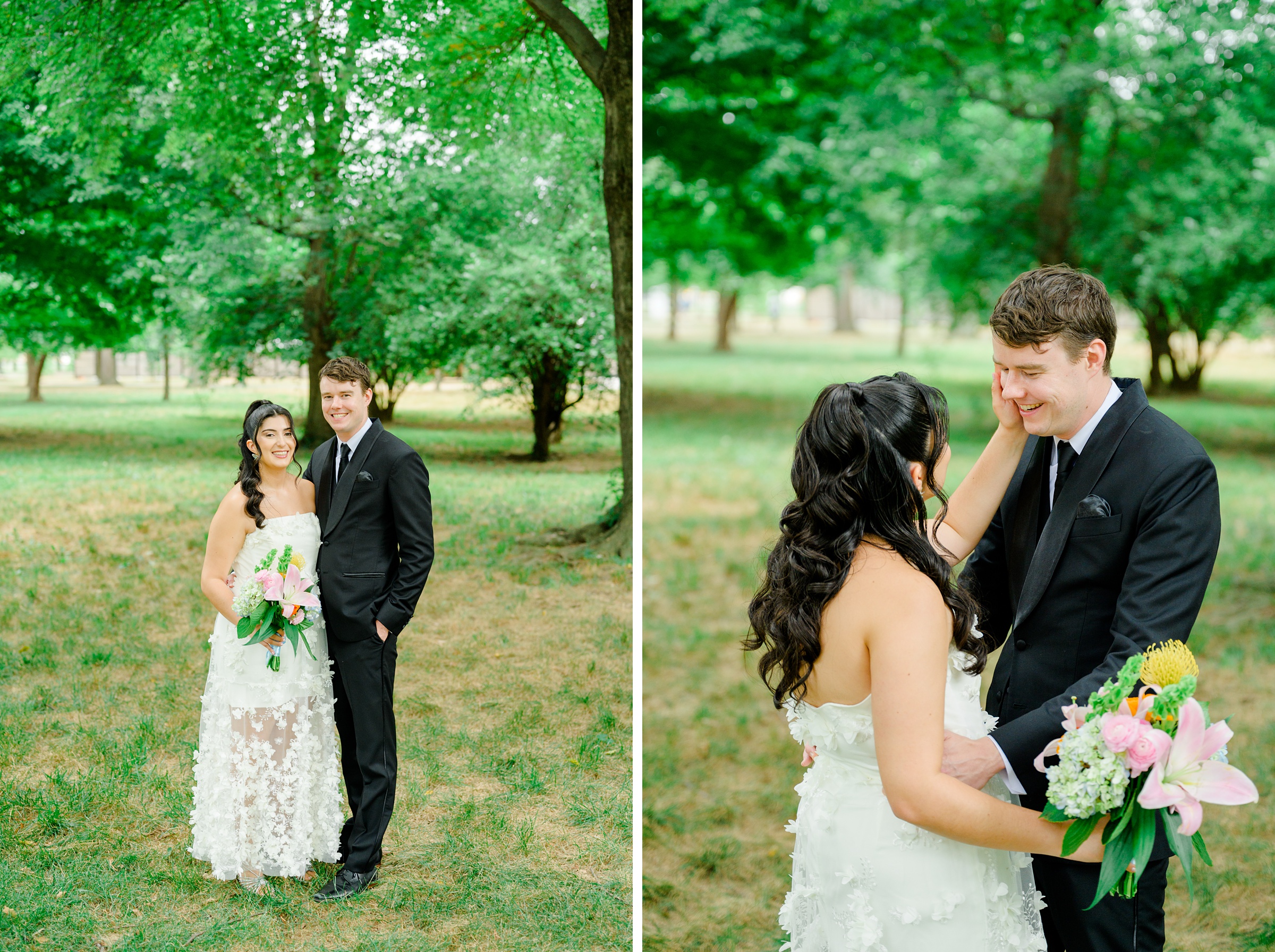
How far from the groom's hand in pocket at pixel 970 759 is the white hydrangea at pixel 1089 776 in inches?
9.1

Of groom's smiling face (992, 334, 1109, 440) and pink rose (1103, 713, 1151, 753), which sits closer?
pink rose (1103, 713, 1151, 753)

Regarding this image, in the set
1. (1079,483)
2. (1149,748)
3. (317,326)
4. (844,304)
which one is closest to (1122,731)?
(1149,748)

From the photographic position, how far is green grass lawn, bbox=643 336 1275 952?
4.37 metres

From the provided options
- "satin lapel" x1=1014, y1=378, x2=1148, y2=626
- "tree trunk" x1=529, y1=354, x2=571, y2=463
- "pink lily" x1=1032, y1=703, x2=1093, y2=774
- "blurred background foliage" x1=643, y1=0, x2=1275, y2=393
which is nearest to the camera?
"pink lily" x1=1032, y1=703, x2=1093, y2=774

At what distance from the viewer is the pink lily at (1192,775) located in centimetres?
171

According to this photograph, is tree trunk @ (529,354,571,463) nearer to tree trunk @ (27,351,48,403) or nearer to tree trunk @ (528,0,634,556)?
tree trunk @ (528,0,634,556)

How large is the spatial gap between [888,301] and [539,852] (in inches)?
576

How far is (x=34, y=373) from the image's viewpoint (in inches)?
151

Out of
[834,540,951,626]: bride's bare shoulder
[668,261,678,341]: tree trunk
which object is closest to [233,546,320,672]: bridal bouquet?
[834,540,951,626]: bride's bare shoulder

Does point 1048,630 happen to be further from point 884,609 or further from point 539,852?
point 539,852

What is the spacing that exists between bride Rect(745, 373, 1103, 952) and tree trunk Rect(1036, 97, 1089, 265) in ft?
28.2

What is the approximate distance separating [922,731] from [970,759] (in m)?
0.26

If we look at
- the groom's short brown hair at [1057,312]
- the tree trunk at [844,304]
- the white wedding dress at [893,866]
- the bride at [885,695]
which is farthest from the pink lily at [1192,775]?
the tree trunk at [844,304]

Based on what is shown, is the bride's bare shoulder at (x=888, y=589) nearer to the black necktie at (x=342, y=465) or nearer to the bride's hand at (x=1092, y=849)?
the bride's hand at (x=1092, y=849)
